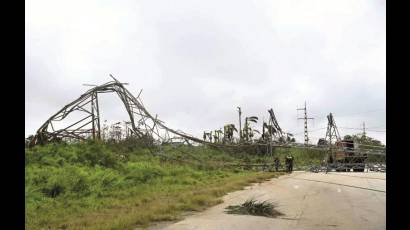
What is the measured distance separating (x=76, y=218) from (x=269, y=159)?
30.6 metres

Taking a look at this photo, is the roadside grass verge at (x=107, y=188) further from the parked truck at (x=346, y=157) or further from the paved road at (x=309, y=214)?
the parked truck at (x=346, y=157)

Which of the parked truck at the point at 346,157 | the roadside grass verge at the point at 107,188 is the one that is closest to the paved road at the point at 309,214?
the roadside grass verge at the point at 107,188

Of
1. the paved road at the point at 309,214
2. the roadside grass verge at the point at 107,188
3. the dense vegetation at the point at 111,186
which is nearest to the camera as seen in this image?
the paved road at the point at 309,214

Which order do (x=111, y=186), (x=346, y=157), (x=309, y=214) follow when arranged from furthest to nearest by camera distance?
1. (x=346, y=157)
2. (x=111, y=186)
3. (x=309, y=214)

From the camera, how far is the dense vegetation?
477 inches

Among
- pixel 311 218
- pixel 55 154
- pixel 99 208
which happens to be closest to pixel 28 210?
pixel 99 208

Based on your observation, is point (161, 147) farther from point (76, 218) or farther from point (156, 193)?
point (76, 218)

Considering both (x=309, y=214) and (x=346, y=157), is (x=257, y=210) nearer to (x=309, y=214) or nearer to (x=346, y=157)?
(x=309, y=214)

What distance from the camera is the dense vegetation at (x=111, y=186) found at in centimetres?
1211

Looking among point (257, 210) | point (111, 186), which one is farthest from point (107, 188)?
point (257, 210)

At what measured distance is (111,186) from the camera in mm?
18953

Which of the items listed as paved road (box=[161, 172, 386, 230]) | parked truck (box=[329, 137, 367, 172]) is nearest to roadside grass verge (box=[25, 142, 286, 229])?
paved road (box=[161, 172, 386, 230])

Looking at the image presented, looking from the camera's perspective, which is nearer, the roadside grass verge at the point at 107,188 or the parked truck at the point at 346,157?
the roadside grass verge at the point at 107,188
